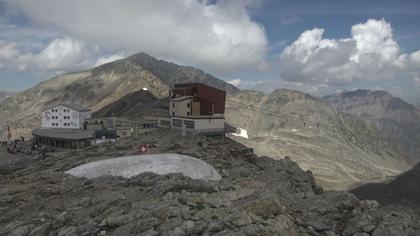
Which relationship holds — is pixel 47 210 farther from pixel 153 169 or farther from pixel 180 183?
pixel 153 169

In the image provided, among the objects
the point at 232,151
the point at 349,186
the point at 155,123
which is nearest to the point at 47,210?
the point at 232,151

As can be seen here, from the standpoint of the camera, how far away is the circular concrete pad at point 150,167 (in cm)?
4359

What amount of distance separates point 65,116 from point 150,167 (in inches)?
3125

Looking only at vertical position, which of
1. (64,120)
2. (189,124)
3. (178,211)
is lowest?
(178,211)

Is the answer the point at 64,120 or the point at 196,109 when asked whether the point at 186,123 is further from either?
the point at 64,120

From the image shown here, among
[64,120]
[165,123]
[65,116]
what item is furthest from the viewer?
[64,120]

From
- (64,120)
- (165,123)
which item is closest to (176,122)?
(165,123)

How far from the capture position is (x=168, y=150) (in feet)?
198

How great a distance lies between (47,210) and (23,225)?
257cm

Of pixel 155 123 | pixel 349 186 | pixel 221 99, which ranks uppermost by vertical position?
pixel 221 99

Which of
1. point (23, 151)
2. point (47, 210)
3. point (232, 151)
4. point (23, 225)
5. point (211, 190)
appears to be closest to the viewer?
point (23, 225)

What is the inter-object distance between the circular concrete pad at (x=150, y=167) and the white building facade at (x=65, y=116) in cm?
7150

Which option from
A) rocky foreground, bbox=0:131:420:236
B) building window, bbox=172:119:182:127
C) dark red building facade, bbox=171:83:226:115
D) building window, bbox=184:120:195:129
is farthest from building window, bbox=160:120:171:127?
rocky foreground, bbox=0:131:420:236

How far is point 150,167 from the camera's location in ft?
144
